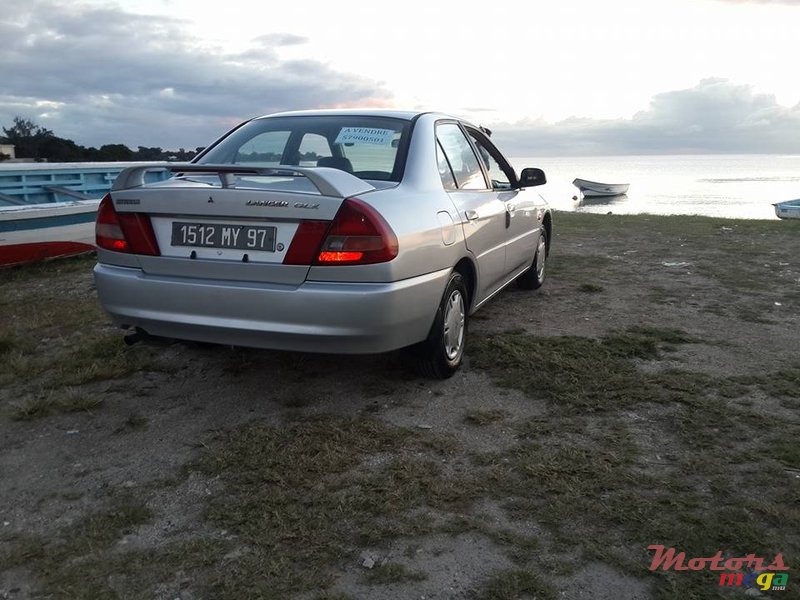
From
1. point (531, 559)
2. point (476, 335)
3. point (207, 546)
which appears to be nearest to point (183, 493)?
point (207, 546)

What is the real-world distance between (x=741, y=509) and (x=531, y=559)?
0.88m

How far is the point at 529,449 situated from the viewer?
319 centimetres

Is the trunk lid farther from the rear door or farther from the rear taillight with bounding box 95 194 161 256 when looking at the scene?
the rear door

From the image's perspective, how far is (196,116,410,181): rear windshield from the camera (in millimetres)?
4047

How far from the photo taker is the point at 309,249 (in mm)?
3307

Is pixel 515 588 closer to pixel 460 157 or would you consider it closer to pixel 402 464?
pixel 402 464

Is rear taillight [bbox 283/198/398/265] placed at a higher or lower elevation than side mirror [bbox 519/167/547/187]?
lower

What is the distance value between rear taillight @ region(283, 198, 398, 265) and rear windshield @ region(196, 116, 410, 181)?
0.64 metres

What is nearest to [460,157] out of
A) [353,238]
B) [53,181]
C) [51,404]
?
[353,238]

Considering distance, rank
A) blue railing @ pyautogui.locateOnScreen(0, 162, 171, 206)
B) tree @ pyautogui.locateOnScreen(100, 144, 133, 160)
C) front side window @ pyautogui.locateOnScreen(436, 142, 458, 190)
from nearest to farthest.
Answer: front side window @ pyautogui.locateOnScreen(436, 142, 458, 190), blue railing @ pyautogui.locateOnScreen(0, 162, 171, 206), tree @ pyautogui.locateOnScreen(100, 144, 133, 160)

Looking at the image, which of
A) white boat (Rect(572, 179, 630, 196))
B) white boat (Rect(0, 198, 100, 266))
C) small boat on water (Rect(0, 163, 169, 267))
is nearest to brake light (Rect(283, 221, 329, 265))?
small boat on water (Rect(0, 163, 169, 267))

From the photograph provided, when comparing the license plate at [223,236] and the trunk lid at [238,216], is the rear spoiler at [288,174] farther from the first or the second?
the license plate at [223,236]

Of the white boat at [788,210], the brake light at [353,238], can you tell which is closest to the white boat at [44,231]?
the brake light at [353,238]

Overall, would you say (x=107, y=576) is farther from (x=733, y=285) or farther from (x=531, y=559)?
(x=733, y=285)
